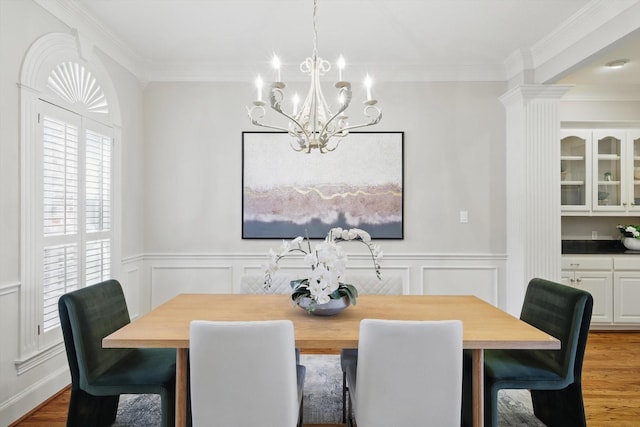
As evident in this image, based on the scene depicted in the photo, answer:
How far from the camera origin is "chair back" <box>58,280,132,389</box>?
68.8 inches

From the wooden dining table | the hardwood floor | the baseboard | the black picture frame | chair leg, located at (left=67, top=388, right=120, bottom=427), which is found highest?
the black picture frame

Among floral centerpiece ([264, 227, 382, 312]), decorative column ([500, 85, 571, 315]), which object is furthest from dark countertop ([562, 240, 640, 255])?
floral centerpiece ([264, 227, 382, 312])

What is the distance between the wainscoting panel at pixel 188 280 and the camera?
381 cm

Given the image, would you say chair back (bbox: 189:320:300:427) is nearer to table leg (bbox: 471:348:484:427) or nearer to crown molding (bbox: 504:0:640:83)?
table leg (bbox: 471:348:484:427)

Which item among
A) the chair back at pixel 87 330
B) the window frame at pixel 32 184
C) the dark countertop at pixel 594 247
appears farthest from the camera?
the dark countertop at pixel 594 247

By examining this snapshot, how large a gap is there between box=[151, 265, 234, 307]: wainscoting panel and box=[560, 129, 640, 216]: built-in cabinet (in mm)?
3672

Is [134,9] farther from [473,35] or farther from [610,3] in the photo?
[610,3]

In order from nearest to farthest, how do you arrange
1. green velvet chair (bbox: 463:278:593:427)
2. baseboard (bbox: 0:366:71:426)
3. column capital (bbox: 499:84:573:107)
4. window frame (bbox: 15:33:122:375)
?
green velvet chair (bbox: 463:278:593:427) → baseboard (bbox: 0:366:71:426) → window frame (bbox: 15:33:122:375) → column capital (bbox: 499:84:573:107)

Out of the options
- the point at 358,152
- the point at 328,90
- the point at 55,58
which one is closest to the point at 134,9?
the point at 55,58

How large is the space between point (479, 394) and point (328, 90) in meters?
2.96

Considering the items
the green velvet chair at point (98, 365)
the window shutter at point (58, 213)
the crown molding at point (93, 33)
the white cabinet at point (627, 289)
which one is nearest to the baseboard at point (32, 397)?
the window shutter at point (58, 213)

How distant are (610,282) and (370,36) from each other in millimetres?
3404

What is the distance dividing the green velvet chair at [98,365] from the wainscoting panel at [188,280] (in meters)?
1.77

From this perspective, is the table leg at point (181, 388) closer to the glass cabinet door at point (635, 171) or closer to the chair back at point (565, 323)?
the chair back at point (565, 323)
